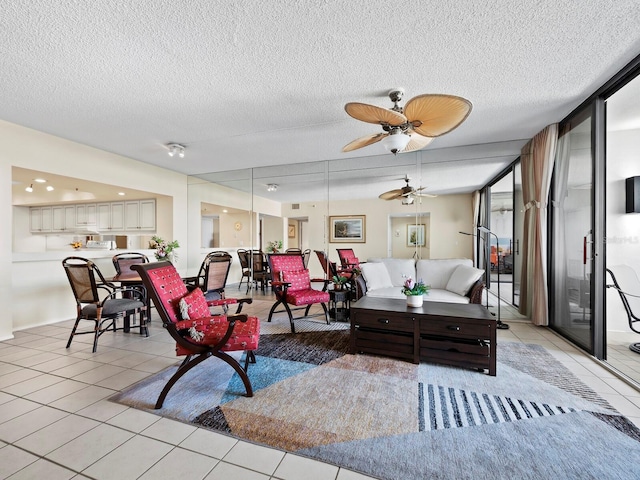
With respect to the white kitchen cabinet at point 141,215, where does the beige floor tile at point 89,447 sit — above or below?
below

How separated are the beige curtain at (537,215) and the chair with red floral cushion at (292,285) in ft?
9.05

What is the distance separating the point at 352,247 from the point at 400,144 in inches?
121

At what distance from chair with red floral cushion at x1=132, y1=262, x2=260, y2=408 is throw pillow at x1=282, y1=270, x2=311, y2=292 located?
5.92 ft

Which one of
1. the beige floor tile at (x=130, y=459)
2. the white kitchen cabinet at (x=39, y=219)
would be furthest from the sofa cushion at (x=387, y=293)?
the white kitchen cabinet at (x=39, y=219)

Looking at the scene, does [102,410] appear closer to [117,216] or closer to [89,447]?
[89,447]

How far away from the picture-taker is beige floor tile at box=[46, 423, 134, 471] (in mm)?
1485

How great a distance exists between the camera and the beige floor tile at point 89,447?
1485mm

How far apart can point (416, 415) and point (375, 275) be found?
2432 millimetres

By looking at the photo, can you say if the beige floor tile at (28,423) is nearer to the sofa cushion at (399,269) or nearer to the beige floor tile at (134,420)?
the beige floor tile at (134,420)

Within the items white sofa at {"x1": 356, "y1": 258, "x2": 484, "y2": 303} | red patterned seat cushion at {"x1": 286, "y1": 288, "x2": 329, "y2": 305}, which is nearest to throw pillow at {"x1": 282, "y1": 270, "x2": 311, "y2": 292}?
red patterned seat cushion at {"x1": 286, "y1": 288, "x2": 329, "y2": 305}

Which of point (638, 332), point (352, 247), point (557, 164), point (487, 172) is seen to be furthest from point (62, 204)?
point (638, 332)

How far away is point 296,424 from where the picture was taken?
1.78 metres

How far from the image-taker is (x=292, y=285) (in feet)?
13.4

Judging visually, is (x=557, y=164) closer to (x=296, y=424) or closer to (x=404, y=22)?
(x=404, y=22)
